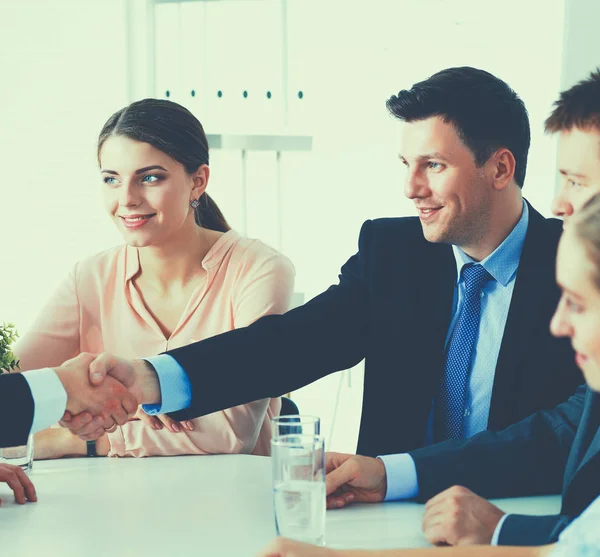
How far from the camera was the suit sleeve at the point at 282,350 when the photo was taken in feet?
6.40

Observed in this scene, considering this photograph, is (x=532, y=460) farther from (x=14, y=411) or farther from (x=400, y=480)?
(x=14, y=411)

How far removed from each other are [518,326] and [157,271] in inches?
41.9

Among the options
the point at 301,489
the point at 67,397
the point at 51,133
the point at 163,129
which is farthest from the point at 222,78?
the point at 301,489

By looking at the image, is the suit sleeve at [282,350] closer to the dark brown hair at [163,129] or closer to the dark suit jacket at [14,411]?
the dark suit jacket at [14,411]

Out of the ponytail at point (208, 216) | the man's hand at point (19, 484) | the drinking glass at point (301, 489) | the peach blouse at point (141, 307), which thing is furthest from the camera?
the ponytail at point (208, 216)

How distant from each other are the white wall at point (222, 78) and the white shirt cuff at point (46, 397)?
271 centimetres

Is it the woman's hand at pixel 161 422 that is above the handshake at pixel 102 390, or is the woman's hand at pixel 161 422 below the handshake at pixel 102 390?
below

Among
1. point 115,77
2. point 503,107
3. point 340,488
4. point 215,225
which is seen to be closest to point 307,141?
point 115,77

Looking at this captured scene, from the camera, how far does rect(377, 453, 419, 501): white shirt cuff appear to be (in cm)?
152

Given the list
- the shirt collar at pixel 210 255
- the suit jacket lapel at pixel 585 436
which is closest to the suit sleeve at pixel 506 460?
the suit jacket lapel at pixel 585 436

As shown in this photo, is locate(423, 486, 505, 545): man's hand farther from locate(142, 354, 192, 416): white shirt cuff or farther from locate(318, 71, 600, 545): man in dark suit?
locate(142, 354, 192, 416): white shirt cuff

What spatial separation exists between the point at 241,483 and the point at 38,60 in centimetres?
333

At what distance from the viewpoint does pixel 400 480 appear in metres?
1.52

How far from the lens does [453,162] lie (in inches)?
82.8
